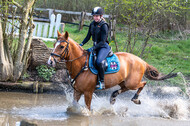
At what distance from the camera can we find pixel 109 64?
6945 millimetres

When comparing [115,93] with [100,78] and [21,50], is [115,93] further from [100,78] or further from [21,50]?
[21,50]

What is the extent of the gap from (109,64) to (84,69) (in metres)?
0.70

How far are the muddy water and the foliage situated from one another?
2.24 ft

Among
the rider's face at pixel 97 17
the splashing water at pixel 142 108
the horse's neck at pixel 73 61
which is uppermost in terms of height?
the rider's face at pixel 97 17

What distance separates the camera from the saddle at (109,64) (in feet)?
22.1

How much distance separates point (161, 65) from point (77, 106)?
6285 mm

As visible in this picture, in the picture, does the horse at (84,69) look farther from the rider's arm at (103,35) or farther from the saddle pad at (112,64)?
the rider's arm at (103,35)

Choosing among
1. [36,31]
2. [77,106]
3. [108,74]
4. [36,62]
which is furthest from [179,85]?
[36,31]

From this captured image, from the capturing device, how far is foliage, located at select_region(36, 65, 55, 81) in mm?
9289

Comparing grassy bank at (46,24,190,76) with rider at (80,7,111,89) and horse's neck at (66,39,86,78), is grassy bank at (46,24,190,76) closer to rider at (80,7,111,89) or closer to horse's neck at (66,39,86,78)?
rider at (80,7,111,89)

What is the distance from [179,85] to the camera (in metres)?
9.66

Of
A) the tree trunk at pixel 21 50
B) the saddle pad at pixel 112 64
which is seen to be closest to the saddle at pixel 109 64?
the saddle pad at pixel 112 64

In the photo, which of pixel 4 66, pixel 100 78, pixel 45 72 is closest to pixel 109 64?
pixel 100 78

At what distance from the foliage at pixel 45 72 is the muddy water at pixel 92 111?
0.68m
